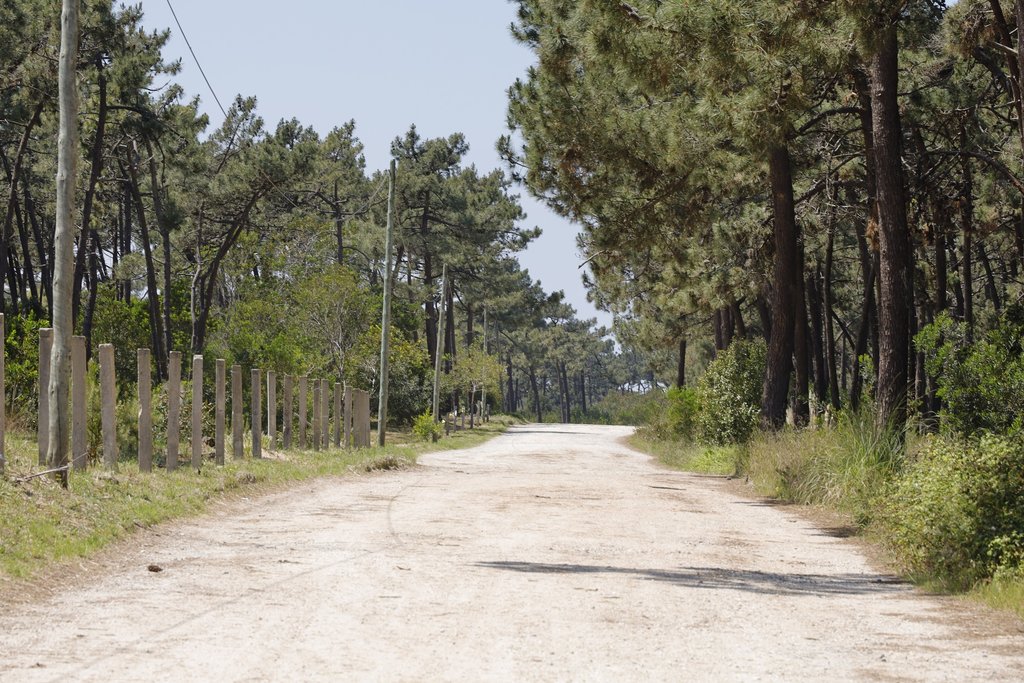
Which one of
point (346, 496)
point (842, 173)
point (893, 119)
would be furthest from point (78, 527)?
point (842, 173)

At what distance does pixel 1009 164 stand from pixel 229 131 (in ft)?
180

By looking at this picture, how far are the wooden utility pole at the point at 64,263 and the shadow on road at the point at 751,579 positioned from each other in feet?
18.8

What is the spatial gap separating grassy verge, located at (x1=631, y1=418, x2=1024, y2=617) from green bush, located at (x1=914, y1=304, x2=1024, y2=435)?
0.65m

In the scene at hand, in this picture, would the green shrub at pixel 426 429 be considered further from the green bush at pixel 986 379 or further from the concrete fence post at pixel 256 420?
the green bush at pixel 986 379

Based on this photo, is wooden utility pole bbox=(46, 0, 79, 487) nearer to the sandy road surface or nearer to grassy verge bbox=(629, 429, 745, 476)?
the sandy road surface

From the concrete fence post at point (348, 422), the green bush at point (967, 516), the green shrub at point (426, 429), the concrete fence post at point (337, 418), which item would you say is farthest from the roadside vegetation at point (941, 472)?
the green shrub at point (426, 429)

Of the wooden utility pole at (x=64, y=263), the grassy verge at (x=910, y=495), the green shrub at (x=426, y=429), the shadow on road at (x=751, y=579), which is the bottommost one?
the shadow on road at (x=751, y=579)

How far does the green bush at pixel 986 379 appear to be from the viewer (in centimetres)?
1619

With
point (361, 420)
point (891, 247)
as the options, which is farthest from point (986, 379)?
point (361, 420)

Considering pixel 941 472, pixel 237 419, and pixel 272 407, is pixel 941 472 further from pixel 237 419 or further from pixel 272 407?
pixel 272 407

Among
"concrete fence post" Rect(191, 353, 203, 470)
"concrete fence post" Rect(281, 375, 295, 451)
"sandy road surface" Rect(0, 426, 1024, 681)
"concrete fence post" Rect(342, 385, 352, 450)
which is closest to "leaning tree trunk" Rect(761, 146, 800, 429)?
"concrete fence post" Rect(281, 375, 295, 451)

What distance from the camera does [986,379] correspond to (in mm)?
16438

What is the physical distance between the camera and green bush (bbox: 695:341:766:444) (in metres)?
33.8

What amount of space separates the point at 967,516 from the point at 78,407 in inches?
415
